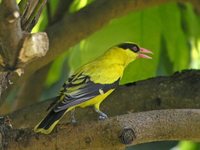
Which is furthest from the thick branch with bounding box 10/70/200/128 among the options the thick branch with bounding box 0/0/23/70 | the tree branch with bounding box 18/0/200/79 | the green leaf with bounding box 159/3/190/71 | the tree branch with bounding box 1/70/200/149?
the thick branch with bounding box 0/0/23/70

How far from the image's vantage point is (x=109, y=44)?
2.63 meters

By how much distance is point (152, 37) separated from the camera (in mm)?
2541

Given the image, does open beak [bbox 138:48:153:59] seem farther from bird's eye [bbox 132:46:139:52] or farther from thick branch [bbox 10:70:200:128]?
thick branch [bbox 10:70:200:128]

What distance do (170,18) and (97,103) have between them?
2.24 feet

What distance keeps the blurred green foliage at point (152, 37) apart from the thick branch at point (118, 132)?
637 millimetres

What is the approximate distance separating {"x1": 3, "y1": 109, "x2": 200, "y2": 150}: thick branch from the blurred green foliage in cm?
64

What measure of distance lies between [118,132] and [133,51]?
736mm

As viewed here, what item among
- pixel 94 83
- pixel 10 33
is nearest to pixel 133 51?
pixel 94 83

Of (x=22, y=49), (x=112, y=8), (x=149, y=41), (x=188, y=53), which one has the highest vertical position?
(x=22, y=49)

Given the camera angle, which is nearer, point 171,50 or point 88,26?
point 88,26

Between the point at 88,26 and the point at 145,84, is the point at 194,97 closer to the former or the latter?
the point at 145,84

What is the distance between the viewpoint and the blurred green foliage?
2.51m

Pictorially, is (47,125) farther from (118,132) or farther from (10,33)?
(10,33)

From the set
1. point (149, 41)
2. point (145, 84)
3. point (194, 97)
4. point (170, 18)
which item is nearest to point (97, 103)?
point (145, 84)
